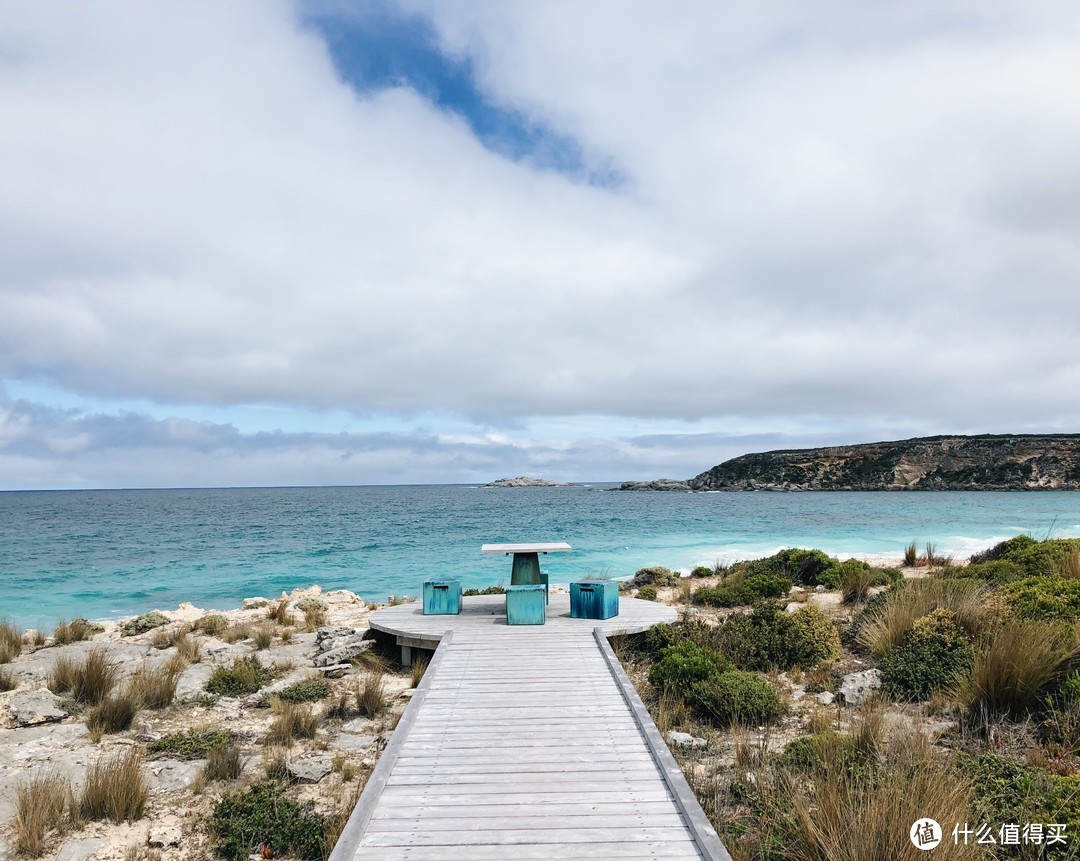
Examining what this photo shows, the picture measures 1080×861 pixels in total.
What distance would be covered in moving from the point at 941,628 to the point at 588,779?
666cm

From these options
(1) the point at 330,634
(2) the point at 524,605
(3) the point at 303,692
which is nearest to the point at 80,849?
(3) the point at 303,692

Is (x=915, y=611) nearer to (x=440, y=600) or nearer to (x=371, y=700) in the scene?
(x=440, y=600)

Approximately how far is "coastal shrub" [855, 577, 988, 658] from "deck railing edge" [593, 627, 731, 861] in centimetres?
460

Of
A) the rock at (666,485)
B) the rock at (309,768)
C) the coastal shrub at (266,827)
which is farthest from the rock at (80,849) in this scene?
the rock at (666,485)

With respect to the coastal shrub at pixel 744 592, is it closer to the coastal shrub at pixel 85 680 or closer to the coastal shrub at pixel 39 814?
the coastal shrub at pixel 85 680

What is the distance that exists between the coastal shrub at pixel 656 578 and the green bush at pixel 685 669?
1040 cm

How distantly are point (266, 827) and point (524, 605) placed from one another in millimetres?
→ 6126

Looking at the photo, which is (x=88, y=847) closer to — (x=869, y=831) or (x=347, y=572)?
(x=869, y=831)

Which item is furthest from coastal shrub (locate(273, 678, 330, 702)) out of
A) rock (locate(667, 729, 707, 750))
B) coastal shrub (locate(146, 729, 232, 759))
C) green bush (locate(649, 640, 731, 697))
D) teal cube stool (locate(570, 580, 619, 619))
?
rock (locate(667, 729, 707, 750))

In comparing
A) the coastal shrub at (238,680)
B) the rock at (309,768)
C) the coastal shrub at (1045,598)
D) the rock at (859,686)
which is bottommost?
the coastal shrub at (238,680)

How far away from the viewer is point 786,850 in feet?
16.2

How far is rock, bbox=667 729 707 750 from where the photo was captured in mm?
7216

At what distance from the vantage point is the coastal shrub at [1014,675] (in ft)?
23.7

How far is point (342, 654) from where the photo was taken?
11898 mm
